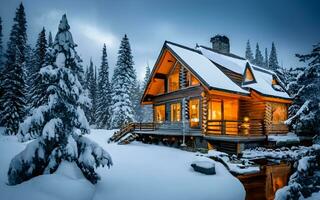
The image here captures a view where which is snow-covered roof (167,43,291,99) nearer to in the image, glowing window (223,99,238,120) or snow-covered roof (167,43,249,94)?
snow-covered roof (167,43,249,94)

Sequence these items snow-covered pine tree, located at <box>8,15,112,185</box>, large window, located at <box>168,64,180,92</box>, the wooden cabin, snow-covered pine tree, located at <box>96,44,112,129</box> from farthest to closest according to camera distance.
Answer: snow-covered pine tree, located at <box>96,44,112,129</box> → large window, located at <box>168,64,180,92</box> → the wooden cabin → snow-covered pine tree, located at <box>8,15,112,185</box>

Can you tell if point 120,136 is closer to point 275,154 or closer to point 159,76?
point 159,76

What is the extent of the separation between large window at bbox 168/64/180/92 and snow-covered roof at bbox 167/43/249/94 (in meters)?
2.09

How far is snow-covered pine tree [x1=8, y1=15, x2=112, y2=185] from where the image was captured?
295 inches

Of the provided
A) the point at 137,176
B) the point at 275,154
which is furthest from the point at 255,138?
the point at 137,176

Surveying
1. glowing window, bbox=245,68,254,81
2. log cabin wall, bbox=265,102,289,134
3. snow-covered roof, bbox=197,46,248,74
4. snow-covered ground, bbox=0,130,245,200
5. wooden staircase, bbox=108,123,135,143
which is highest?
snow-covered roof, bbox=197,46,248,74

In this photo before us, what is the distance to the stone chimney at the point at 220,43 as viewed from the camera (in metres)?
28.3

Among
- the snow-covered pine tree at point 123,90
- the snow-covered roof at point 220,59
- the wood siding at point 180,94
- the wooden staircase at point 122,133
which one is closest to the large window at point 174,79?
the wood siding at point 180,94

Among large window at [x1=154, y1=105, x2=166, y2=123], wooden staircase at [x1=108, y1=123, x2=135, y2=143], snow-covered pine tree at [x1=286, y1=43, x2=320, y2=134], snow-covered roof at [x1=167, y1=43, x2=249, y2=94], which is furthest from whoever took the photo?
large window at [x1=154, y1=105, x2=166, y2=123]

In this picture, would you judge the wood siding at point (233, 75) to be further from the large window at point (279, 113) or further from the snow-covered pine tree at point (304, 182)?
the snow-covered pine tree at point (304, 182)

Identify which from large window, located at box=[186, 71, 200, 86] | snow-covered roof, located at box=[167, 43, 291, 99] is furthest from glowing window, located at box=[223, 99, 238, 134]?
large window, located at box=[186, 71, 200, 86]

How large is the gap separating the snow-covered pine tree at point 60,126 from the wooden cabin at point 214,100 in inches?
415

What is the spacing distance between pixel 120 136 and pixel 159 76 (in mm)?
7570

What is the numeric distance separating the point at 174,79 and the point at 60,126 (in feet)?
54.8
